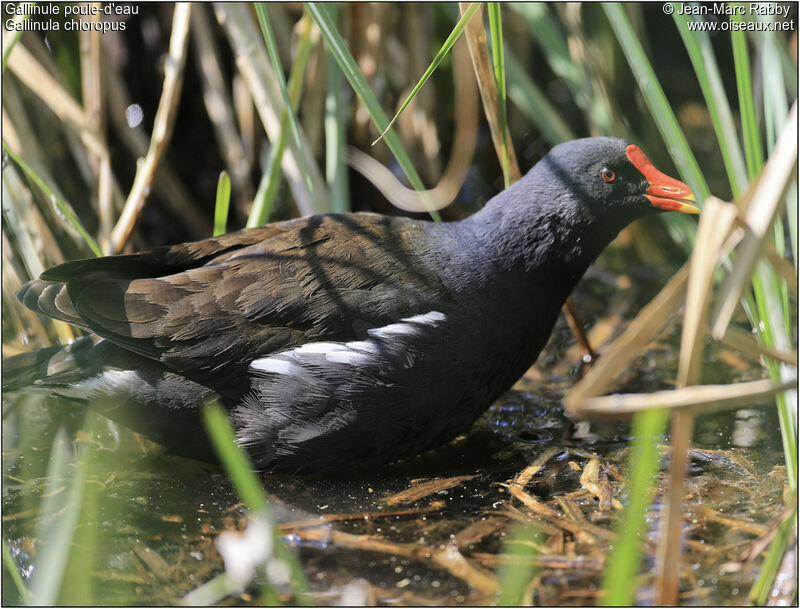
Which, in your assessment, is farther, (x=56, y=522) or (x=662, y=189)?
(x=662, y=189)

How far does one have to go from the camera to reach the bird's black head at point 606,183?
3037 mm

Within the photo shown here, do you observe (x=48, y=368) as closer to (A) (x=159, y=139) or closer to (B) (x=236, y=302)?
(B) (x=236, y=302)

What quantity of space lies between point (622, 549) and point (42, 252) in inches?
105

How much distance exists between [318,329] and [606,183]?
115 cm

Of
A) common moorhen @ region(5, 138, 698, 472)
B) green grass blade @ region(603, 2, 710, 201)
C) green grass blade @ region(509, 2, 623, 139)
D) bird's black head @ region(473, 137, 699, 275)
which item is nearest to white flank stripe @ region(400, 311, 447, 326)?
common moorhen @ region(5, 138, 698, 472)

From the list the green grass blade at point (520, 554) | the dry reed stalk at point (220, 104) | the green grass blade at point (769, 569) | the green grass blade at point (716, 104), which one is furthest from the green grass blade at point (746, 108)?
the dry reed stalk at point (220, 104)

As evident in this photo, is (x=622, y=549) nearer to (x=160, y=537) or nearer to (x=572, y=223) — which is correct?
(x=160, y=537)

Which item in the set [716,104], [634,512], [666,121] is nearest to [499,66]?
[666,121]

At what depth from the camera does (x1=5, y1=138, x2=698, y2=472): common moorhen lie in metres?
2.79

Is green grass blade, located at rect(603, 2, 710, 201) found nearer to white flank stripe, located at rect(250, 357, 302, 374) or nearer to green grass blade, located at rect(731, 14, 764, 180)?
green grass blade, located at rect(731, 14, 764, 180)

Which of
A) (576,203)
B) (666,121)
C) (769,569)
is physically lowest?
(769,569)

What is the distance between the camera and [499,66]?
2969 mm

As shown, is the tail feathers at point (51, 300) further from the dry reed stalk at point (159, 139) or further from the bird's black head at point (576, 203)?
the bird's black head at point (576, 203)

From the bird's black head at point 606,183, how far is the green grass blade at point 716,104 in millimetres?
530
